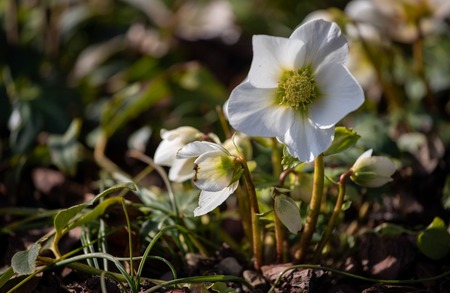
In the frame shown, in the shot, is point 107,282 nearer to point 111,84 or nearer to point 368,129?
point 368,129

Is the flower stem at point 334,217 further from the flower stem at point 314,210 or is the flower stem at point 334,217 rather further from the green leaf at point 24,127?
the green leaf at point 24,127

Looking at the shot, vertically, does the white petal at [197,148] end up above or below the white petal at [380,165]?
above

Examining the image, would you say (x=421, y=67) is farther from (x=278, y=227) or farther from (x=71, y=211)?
(x=71, y=211)

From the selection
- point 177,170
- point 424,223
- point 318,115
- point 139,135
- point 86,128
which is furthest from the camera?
point 86,128

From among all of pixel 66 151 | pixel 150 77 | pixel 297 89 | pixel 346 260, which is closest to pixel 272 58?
pixel 297 89

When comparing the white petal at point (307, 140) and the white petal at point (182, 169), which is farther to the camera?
the white petal at point (182, 169)

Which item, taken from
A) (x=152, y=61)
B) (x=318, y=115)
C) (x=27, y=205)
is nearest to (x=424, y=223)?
(x=318, y=115)

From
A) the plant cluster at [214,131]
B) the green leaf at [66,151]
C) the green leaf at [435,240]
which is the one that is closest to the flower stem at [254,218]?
the plant cluster at [214,131]

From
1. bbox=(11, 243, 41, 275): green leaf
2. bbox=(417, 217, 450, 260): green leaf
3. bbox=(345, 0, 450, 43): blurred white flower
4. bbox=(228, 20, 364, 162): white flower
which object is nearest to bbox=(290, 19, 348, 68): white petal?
bbox=(228, 20, 364, 162): white flower
